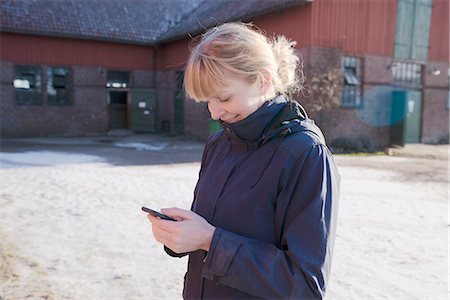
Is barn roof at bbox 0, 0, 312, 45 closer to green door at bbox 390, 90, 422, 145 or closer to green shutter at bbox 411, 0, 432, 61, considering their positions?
green door at bbox 390, 90, 422, 145

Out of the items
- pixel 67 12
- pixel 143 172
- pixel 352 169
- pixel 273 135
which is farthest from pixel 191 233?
pixel 67 12

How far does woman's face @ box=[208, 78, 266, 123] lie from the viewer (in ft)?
4.38

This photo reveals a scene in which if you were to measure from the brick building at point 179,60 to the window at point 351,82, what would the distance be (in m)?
0.04

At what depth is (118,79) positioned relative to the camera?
65.5 ft

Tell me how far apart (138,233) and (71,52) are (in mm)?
15563

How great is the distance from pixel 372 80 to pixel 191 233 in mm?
14774

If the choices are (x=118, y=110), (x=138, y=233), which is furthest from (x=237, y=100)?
(x=118, y=110)

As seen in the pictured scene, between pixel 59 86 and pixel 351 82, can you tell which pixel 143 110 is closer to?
pixel 59 86

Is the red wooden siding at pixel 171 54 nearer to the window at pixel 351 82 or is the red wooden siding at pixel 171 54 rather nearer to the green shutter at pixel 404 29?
the window at pixel 351 82

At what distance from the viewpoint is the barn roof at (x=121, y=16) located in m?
17.0

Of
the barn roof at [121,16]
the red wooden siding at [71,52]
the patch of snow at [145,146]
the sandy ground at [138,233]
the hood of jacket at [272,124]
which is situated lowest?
the sandy ground at [138,233]

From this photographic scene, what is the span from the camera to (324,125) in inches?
537

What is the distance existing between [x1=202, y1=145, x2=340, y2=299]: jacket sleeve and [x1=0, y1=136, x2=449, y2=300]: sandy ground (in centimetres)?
236

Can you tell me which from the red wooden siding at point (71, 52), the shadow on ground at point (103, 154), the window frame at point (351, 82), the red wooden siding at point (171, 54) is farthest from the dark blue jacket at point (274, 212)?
the red wooden siding at point (71, 52)
